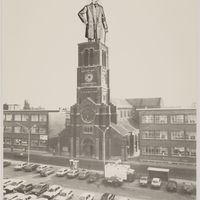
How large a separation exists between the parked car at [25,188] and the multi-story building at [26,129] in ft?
3.52

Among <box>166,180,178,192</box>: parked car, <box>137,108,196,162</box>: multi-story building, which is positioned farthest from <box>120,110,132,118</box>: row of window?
<box>166,180,178,192</box>: parked car

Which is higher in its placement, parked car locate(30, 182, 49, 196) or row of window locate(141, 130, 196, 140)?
row of window locate(141, 130, 196, 140)

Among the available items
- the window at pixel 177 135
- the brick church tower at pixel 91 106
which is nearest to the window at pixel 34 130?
the brick church tower at pixel 91 106

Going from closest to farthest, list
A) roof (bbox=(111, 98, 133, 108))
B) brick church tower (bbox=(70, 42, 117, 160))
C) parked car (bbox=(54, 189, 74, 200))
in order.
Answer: roof (bbox=(111, 98, 133, 108))
parked car (bbox=(54, 189, 74, 200))
brick church tower (bbox=(70, 42, 117, 160))

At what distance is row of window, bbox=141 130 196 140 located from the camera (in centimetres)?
670

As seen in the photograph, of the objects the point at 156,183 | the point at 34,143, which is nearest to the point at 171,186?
the point at 156,183

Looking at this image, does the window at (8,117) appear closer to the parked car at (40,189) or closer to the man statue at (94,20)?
the parked car at (40,189)

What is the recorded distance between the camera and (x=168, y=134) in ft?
24.0

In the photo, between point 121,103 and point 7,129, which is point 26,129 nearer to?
point 7,129

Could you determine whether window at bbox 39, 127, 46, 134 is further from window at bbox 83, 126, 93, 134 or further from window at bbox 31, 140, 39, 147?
window at bbox 83, 126, 93, 134

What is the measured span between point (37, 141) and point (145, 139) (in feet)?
11.0

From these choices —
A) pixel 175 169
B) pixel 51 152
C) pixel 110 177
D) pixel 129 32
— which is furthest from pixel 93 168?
pixel 129 32

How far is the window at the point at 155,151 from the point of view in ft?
24.2

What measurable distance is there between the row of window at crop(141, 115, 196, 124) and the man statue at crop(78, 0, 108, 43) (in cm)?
246
